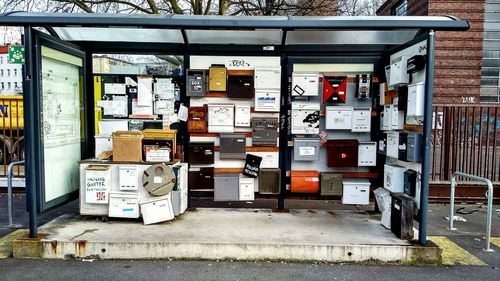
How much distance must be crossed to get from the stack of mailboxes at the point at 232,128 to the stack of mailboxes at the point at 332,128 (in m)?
0.36

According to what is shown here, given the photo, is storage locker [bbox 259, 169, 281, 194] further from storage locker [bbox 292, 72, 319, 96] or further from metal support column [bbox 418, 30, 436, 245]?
metal support column [bbox 418, 30, 436, 245]

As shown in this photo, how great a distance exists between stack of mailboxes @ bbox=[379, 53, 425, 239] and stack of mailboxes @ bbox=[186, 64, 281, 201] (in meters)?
1.64

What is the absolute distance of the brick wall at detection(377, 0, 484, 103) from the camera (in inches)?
709

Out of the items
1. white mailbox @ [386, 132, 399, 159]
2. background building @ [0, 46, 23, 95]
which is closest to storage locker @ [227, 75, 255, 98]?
white mailbox @ [386, 132, 399, 159]

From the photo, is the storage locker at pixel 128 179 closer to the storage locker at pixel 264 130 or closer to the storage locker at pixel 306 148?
the storage locker at pixel 264 130

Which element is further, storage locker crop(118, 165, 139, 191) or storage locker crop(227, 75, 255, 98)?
storage locker crop(227, 75, 255, 98)

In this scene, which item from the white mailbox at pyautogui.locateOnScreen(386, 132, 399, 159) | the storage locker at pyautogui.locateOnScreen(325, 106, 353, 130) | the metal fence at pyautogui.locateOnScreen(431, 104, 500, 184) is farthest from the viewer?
the metal fence at pyautogui.locateOnScreen(431, 104, 500, 184)

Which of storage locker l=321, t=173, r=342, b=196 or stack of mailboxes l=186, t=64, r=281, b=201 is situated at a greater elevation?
stack of mailboxes l=186, t=64, r=281, b=201

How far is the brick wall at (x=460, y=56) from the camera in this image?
18008 millimetres

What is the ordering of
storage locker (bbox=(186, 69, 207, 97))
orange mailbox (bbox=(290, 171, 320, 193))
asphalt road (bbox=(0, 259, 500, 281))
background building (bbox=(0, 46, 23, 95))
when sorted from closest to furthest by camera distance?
asphalt road (bbox=(0, 259, 500, 281)), storage locker (bbox=(186, 69, 207, 97)), orange mailbox (bbox=(290, 171, 320, 193)), background building (bbox=(0, 46, 23, 95))

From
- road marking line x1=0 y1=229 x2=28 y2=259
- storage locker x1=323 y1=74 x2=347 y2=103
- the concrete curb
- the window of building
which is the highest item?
the window of building

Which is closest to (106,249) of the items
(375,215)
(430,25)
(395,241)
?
(395,241)

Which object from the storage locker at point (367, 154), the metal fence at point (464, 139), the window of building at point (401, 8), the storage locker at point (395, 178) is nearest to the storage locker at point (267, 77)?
the storage locker at point (367, 154)

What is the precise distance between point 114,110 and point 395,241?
4.52m
